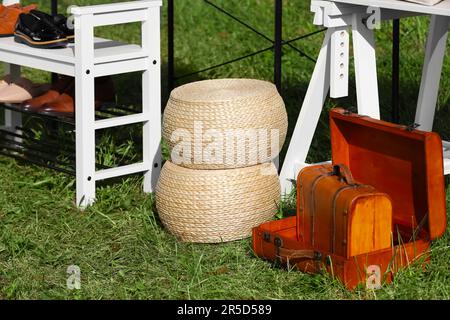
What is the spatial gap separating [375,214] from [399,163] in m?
0.26

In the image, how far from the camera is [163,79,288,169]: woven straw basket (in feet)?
14.8

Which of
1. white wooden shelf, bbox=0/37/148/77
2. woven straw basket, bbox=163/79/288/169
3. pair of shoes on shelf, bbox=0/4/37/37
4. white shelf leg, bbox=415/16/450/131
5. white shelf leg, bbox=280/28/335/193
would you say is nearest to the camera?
woven straw basket, bbox=163/79/288/169

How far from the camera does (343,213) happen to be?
3973mm

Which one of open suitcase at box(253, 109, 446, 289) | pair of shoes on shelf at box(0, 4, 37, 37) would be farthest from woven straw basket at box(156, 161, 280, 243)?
pair of shoes on shelf at box(0, 4, 37, 37)

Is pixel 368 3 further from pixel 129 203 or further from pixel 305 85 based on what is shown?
pixel 305 85

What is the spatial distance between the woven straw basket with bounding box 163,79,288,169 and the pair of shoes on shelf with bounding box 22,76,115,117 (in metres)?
0.75

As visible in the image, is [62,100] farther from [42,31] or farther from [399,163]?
[399,163]

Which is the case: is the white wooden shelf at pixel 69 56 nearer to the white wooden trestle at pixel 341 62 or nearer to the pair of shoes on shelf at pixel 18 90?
the pair of shoes on shelf at pixel 18 90

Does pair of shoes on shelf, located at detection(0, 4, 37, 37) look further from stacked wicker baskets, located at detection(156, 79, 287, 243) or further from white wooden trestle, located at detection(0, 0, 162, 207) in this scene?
stacked wicker baskets, located at detection(156, 79, 287, 243)

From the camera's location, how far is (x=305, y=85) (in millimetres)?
6902

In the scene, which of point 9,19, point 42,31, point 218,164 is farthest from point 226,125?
point 9,19

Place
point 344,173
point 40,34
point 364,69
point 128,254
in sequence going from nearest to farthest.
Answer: point 344,173, point 128,254, point 364,69, point 40,34

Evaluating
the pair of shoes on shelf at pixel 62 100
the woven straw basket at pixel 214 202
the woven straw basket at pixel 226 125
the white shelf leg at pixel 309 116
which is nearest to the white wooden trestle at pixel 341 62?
the white shelf leg at pixel 309 116

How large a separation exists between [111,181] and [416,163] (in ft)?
5.67
